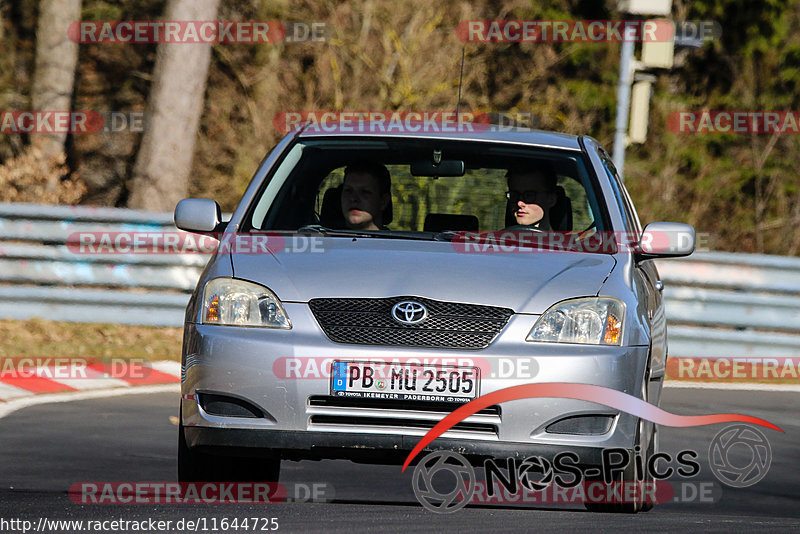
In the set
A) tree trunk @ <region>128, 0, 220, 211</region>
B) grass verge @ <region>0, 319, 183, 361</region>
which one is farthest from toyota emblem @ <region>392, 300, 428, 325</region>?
tree trunk @ <region>128, 0, 220, 211</region>

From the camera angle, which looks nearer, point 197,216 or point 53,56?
point 197,216

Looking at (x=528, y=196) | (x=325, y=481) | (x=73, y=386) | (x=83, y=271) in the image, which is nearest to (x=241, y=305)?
(x=528, y=196)

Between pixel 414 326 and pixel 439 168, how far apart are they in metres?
1.69

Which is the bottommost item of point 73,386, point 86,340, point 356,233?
point 73,386

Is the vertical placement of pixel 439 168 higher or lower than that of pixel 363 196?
higher

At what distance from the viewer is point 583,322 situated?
5703 mm

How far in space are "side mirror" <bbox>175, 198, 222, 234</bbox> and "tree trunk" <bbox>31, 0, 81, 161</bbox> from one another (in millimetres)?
17878

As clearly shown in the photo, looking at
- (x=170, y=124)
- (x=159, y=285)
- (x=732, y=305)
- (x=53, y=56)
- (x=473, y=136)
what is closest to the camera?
(x=473, y=136)

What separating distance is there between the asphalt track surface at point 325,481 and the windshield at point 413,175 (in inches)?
52.2

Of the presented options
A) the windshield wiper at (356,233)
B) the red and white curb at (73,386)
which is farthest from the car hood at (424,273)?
the red and white curb at (73,386)

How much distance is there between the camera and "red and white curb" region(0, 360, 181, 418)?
1012 cm

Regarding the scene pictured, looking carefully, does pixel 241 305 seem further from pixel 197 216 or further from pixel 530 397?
pixel 530 397

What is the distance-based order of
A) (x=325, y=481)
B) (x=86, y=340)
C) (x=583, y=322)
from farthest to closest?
(x=86, y=340) → (x=325, y=481) → (x=583, y=322)

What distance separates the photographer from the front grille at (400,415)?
5551 millimetres
